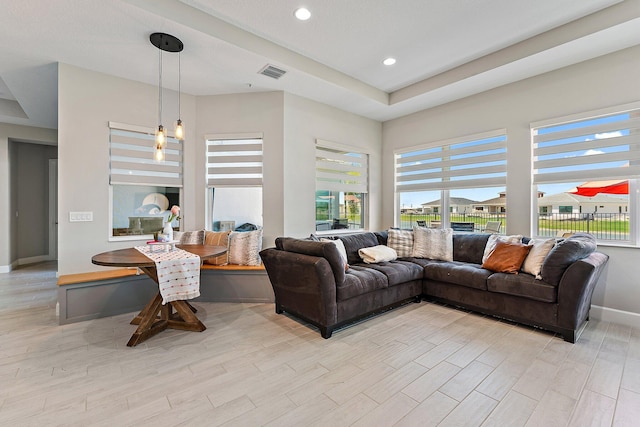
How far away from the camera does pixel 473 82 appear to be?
3.83m

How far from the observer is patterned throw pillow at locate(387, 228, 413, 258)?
4.36 m

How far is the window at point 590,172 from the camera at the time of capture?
312 cm

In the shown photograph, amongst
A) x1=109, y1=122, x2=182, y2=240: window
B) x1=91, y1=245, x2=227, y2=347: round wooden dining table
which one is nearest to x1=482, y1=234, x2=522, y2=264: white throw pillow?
x1=91, y1=245, x2=227, y2=347: round wooden dining table

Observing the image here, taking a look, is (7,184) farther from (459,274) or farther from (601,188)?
(601,188)

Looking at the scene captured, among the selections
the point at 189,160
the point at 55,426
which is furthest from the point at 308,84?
the point at 55,426

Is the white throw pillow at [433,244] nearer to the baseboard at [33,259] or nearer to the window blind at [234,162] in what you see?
the window blind at [234,162]

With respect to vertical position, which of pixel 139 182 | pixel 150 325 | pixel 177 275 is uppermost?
pixel 139 182

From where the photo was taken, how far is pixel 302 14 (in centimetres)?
275

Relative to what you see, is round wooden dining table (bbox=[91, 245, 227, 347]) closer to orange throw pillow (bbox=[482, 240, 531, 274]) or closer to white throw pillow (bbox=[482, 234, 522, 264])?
orange throw pillow (bbox=[482, 240, 531, 274])

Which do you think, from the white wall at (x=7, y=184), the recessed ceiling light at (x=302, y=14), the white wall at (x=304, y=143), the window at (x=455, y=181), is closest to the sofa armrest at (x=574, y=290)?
the window at (x=455, y=181)

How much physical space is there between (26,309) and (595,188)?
681cm

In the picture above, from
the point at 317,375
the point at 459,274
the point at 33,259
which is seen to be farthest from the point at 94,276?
the point at 33,259

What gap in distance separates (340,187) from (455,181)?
180cm

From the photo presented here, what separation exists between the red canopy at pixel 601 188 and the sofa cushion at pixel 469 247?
111 centimetres
